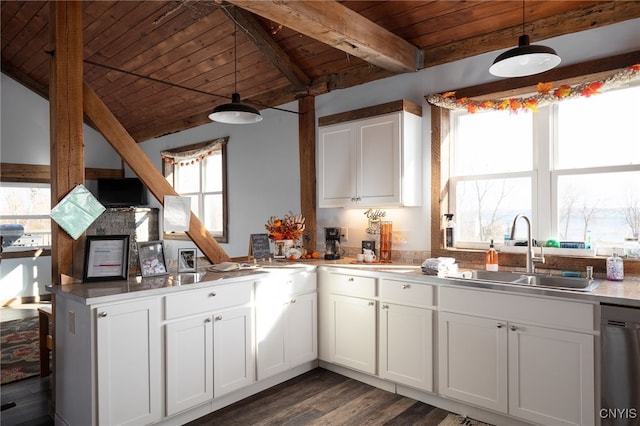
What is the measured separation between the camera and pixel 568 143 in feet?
10.4

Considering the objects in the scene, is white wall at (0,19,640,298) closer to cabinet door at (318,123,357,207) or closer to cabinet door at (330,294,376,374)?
cabinet door at (318,123,357,207)

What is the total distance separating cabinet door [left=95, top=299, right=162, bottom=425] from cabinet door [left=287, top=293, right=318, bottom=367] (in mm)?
1154

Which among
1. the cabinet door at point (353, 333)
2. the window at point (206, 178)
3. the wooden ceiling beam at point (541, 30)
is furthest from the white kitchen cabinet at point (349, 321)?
the window at point (206, 178)

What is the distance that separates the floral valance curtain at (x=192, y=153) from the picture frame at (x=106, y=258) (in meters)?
3.28

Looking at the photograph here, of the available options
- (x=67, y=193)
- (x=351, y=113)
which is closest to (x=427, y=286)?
(x=351, y=113)

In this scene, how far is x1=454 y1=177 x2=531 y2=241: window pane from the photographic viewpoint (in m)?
3.40

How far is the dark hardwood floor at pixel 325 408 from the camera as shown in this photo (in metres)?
2.85

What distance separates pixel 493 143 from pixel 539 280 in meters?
1.21

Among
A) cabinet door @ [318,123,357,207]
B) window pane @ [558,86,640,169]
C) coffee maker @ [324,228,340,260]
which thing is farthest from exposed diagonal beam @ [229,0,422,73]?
coffee maker @ [324,228,340,260]

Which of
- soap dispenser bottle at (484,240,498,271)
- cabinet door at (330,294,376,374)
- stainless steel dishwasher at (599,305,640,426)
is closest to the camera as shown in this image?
stainless steel dishwasher at (599,305,640,426)

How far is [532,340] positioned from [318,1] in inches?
102

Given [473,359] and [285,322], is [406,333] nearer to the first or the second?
[473,359]

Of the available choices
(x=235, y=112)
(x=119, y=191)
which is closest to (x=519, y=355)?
(x=235, y=112)

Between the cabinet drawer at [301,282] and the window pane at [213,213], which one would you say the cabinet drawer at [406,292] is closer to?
the cabinet drawer at [301,282]
